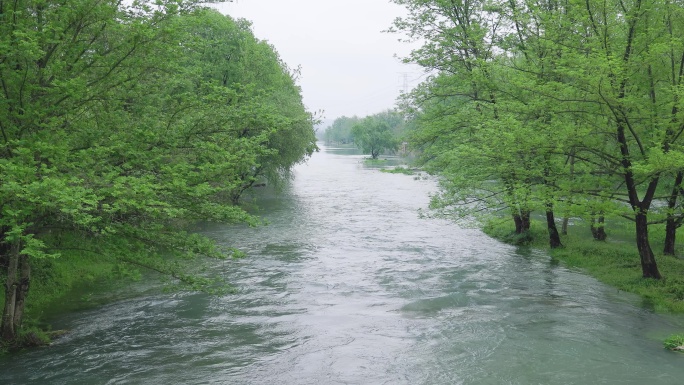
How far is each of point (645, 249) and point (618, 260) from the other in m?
3.66

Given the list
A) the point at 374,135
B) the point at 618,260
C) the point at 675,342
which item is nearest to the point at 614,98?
the point at 675,342

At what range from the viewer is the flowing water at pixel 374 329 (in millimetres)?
11539

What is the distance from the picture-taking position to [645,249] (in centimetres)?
1788

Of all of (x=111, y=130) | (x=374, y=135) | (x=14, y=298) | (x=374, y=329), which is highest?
(x=374, y=135)

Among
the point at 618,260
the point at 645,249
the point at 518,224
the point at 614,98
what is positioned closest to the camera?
the point at 614,98

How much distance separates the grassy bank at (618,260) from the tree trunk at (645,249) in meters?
0.33

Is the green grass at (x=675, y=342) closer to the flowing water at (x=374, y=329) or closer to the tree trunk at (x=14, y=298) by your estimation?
the flowing water at (x=374, y=329)

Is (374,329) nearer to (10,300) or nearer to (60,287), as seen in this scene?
(10,300)

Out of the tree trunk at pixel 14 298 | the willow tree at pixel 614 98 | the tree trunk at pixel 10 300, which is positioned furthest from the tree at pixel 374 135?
the tree trunk at pixel 10 300

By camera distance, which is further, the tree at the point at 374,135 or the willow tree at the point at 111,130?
the tree at the point at 374,135

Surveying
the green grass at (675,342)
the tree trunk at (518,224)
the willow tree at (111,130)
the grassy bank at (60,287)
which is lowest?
the green grass at (675,342)

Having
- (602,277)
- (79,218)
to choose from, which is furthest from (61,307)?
(602,277)

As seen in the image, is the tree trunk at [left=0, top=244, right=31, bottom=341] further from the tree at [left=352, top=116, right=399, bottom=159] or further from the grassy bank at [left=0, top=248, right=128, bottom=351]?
the tree at [left=352, top=116, right=399, bottom=159]

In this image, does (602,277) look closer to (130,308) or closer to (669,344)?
(669,344)
